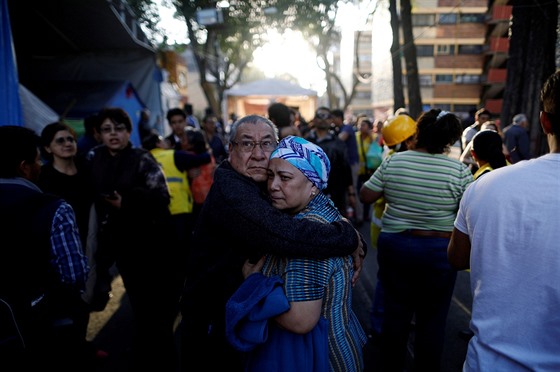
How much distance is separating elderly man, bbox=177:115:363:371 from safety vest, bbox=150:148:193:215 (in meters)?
2.30

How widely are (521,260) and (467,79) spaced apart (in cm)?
4084

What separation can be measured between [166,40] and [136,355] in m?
16.0

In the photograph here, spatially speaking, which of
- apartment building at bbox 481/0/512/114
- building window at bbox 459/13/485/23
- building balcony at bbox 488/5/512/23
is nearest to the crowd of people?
building balcony at bbox 488/5/512/23

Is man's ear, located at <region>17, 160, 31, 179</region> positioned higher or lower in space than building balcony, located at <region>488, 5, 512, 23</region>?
lower

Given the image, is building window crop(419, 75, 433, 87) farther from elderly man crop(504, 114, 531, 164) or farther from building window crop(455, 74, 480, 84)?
elderly man crop(504, 114, 531, 164)

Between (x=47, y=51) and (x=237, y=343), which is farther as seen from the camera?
(x=47, y=51)

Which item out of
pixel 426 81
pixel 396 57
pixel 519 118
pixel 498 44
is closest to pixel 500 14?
pixel 498 44

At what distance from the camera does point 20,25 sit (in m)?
7.87

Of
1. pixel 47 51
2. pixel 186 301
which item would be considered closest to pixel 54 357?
pixel 186 301

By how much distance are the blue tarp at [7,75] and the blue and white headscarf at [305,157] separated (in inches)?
153

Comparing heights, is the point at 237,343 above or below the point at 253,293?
below

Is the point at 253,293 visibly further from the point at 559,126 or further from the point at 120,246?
the point at 120,246

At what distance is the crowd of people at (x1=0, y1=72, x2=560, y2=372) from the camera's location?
52.7 inches

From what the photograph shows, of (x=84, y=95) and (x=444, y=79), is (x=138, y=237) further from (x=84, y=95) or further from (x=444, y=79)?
(x=444, y=79)
